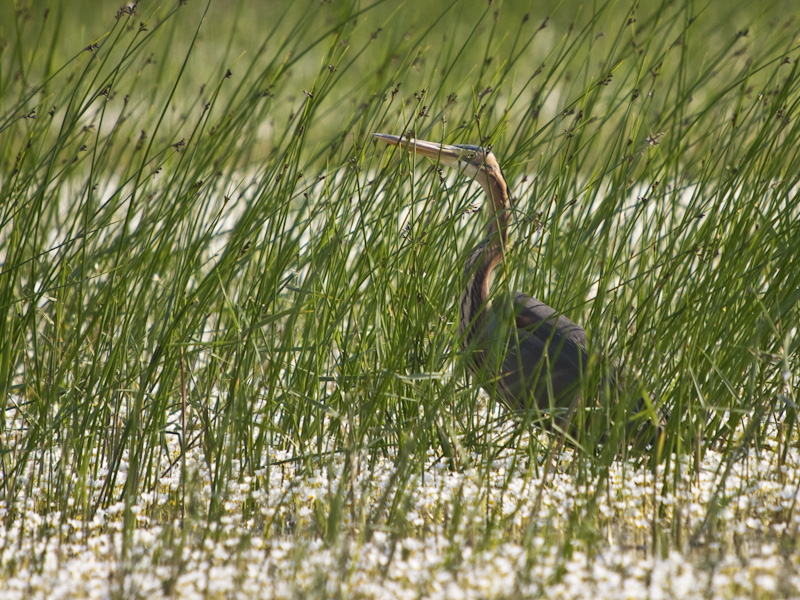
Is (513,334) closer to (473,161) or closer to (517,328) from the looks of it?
(517,328)

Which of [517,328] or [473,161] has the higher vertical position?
[473,161]

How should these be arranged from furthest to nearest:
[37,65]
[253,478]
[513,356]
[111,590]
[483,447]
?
[37,65] < [513,356] < [483,447] < [253,478] < [111,590]

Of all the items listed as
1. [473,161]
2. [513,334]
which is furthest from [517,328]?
[473,161]

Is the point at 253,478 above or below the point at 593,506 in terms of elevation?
below

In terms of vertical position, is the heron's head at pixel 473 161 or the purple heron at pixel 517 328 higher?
the heron's head at pixel 473 161

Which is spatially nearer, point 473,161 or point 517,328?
point 517,328

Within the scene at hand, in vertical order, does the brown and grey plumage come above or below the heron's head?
below

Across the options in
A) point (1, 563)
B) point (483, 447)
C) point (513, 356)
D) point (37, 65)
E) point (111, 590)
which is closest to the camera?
point (111, 590)

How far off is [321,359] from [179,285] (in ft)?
1.32

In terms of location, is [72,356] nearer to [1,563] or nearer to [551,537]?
[1,563]

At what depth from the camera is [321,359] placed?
2.09 metres

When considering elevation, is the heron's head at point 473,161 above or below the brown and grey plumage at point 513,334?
above

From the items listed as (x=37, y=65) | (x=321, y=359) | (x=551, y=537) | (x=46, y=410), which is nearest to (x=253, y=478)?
(x=321, y=359)

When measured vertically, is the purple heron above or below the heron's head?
below
